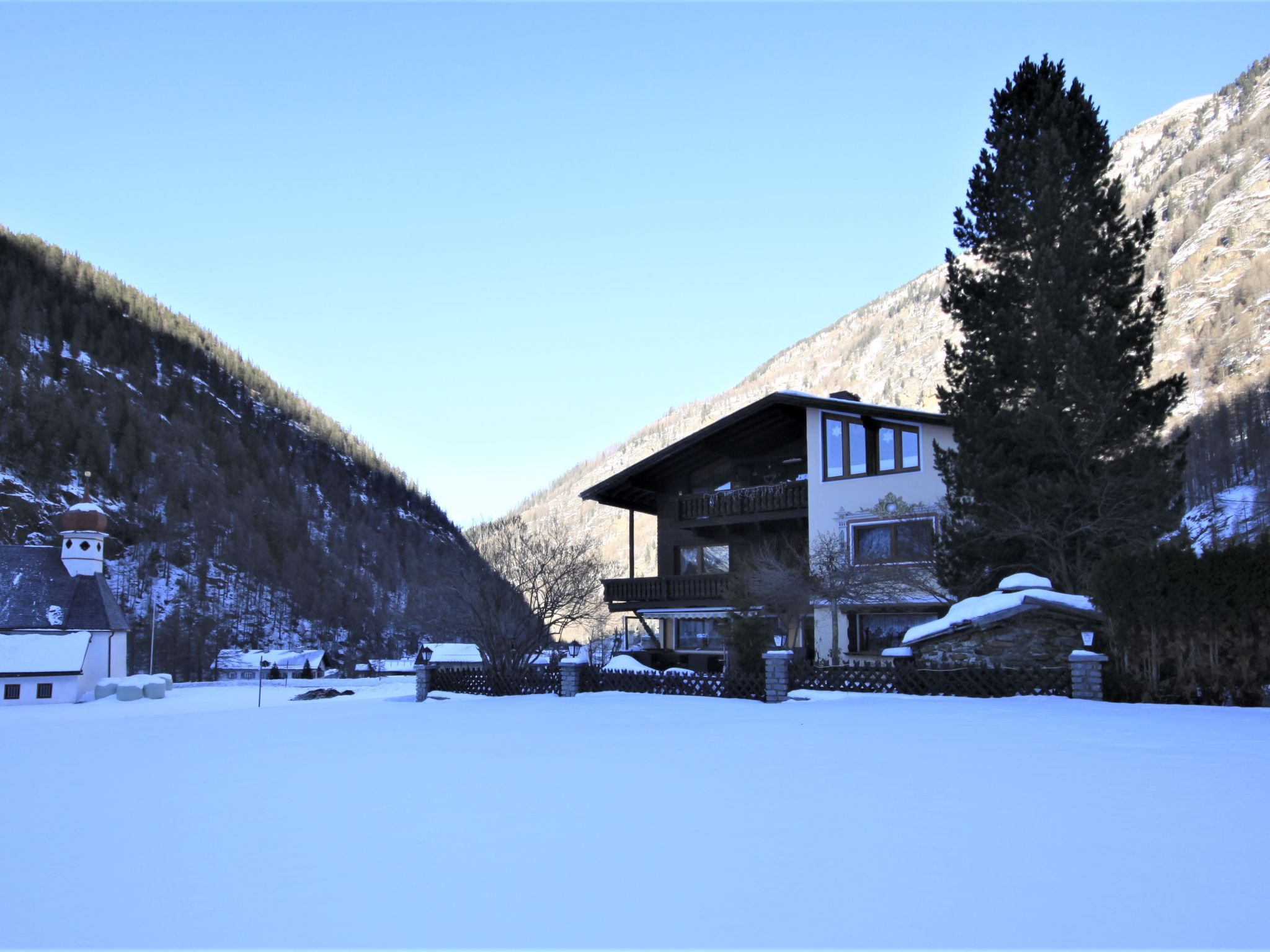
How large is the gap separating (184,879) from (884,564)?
2289 cm

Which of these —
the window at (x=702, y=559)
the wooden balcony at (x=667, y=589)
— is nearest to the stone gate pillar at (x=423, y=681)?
the wooden balcony at (x=667, y=589)

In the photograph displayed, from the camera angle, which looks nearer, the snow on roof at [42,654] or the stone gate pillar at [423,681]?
the stone gate pillar at [423,681]

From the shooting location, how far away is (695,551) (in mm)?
35062

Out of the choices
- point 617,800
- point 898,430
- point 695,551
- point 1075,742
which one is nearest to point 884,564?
point 898,430

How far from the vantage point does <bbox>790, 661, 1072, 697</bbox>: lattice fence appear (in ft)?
53.1

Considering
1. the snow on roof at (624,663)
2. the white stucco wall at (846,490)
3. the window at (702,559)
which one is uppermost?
the white stucco wall at (846,490)

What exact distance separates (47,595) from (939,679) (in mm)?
57922

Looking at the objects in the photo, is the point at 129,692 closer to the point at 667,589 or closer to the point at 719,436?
the point at 667,589

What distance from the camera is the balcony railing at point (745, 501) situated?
1212 inches

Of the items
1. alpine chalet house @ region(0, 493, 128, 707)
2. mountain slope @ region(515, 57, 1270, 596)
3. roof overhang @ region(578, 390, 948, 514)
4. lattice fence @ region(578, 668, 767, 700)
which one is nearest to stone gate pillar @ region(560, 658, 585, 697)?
lattice fence @ region(578, 668, 767, 700)

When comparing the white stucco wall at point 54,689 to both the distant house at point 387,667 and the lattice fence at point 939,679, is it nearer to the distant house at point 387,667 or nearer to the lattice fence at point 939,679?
the distant house at point 387,667

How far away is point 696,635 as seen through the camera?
112 feet

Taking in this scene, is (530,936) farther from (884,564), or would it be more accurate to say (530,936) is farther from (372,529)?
(372,529)

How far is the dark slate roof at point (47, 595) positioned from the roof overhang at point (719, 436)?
38763 mm
